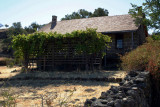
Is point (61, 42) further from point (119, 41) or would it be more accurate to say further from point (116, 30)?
point (119, 41)

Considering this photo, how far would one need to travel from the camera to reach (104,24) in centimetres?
1672

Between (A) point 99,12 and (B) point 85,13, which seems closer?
(A) point 99,12

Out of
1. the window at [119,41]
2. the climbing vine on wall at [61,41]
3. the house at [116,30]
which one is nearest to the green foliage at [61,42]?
the climbing vine on wall at [61,41]

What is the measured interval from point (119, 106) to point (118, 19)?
614 inches

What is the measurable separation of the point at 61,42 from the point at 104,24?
7460 mm

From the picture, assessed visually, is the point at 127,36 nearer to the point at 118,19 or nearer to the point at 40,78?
the point at 118,19

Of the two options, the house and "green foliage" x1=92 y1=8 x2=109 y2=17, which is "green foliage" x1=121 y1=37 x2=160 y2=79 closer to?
the house

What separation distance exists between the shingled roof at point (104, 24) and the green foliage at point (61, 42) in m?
4.68

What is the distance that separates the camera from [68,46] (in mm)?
10859

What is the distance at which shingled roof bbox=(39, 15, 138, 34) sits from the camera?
14.8 m

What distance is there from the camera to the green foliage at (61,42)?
10.0m

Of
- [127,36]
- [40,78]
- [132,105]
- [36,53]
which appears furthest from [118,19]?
[132,105]

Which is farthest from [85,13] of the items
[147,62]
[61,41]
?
[147,62]

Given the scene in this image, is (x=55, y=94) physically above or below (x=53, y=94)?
above
